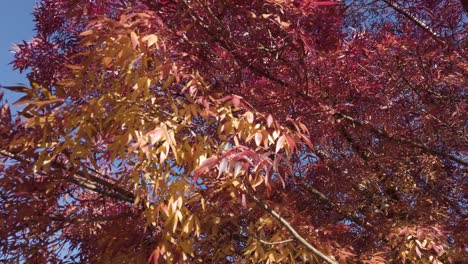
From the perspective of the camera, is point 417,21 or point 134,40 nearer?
point 134,40

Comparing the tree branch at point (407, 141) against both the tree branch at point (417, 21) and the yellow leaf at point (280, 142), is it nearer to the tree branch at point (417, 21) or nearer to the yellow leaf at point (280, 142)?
the tree branch at point (417, 21)

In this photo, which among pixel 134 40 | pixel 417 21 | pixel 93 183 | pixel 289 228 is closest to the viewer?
pixel 134 40

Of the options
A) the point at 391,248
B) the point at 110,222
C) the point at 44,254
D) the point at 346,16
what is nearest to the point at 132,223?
the point at 110,222

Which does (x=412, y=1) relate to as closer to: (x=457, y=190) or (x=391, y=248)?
(x=457, y=190)

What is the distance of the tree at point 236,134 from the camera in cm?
187

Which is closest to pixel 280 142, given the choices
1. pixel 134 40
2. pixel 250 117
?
pixel 250 117

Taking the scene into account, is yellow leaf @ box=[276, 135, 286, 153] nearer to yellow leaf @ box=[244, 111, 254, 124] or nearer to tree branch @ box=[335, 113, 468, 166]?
yellow leaf @ box=[244, 111, 254, 124]

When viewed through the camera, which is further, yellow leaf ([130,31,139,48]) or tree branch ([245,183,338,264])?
tree branch ([245,183,338,264])

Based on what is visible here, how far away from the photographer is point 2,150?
2189mm

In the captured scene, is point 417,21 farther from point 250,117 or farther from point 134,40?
point 134,40

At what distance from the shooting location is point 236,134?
2.08 meters

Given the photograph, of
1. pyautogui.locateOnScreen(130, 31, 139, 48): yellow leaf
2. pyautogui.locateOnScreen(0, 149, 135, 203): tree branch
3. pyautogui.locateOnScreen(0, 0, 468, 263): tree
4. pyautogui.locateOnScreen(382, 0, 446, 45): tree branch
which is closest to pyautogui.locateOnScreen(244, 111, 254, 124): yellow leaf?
pyautogui.locateOnScreen(0, 0, 468, 263): tree

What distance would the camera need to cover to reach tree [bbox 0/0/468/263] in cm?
187

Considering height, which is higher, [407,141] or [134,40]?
[134,40]
